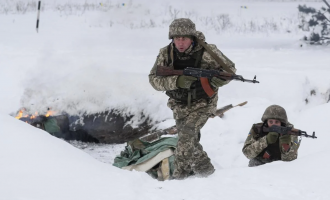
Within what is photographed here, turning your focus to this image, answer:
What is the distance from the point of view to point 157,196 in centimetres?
326

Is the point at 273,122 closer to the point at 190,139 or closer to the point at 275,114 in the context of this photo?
the point at 275,114

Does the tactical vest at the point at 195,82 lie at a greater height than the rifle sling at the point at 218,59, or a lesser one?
lesser

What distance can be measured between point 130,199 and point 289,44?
10.6 meters

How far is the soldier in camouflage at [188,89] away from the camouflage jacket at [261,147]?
605 millimetres

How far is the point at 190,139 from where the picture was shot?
4492mm

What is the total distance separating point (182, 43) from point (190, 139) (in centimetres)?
94

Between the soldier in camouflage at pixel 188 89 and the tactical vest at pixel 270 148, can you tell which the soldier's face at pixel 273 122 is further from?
the soldier in camouflage at pixel 188 89

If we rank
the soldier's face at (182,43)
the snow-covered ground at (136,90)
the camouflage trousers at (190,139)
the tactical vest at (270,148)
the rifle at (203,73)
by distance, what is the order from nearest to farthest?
1. the snow-covered ground at (136,90)
2. the rifle at (203,73)
3. the soldier's face at (182,43)
4. the camouflage trousers at (190,139)
5. the tactical vest at (270,148)

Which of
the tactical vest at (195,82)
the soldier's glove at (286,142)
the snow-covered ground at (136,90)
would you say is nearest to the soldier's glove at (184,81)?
the tactical vest at (195,82)

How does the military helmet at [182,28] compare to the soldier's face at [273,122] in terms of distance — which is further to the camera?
the soldier's face at [273,122]

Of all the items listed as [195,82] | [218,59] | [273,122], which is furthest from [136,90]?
[218,59]

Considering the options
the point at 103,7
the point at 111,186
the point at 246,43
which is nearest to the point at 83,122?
the point at 111,186

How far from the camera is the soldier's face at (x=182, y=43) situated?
4.31 meters

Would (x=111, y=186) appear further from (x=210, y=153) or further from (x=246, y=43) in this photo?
(x=246, y=43)
